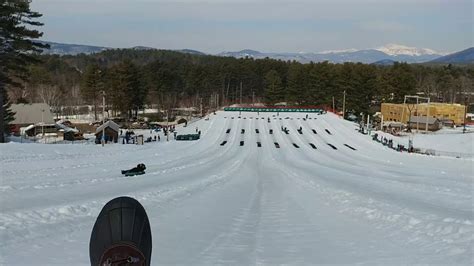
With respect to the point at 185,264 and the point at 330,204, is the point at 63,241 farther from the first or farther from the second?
the point at 330,204

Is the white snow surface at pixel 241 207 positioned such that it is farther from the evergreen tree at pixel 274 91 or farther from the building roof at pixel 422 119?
the evergreen tree at pixel 274 91

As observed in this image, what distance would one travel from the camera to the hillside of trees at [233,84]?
232 feet

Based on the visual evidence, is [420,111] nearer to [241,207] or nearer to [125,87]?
[125,87]

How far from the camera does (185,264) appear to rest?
6641mm

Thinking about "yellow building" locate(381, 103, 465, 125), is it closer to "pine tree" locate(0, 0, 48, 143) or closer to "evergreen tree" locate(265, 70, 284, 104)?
"evergreen tree" locate(265, 70, 284, 104)

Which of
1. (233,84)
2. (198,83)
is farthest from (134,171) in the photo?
(233,84)

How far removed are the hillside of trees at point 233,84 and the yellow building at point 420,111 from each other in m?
4.17

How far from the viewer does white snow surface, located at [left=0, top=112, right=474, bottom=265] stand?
729 centimetres

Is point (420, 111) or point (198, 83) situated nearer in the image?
point (420, 111)

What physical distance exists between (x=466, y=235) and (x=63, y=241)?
748 centimetres

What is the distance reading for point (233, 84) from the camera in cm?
10719

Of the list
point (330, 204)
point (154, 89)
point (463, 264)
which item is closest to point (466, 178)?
point (330, 204)

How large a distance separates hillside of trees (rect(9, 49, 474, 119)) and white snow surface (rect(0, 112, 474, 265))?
1658 inches

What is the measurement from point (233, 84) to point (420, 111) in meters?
47.0
